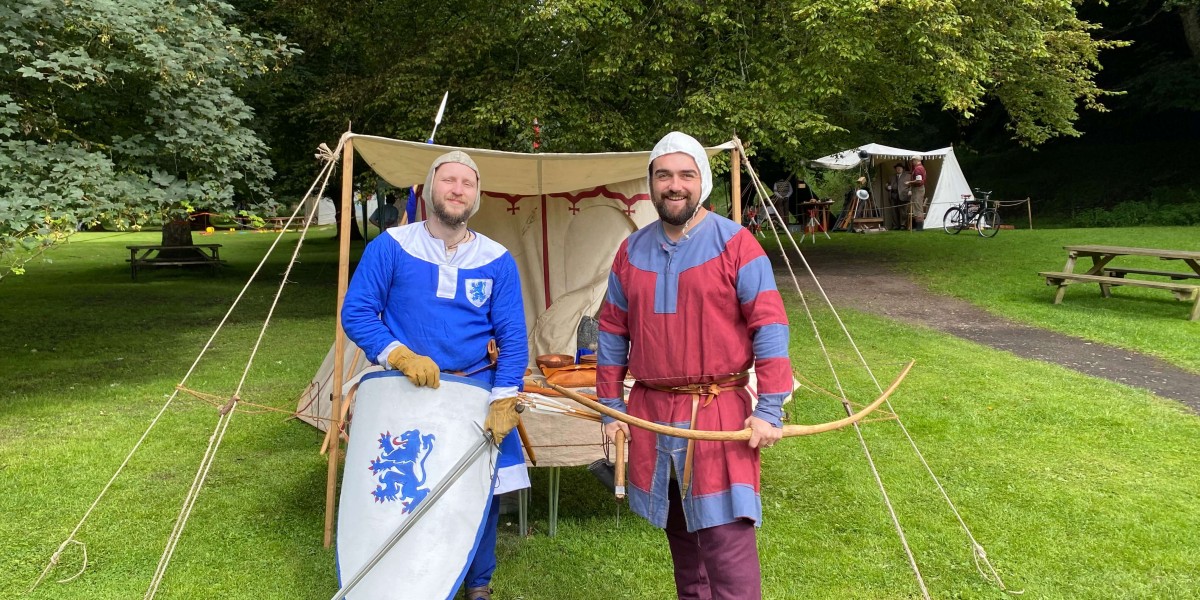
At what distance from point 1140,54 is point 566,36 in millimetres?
16462

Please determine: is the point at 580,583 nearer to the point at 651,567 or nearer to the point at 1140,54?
the point at 651,567

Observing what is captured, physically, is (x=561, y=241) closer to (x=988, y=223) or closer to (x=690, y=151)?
(x=690, y=151)

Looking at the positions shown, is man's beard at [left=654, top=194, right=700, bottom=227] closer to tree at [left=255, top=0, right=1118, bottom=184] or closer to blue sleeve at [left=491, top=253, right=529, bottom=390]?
blue sleeve at [left=491, top=253, right=529, bottom=390]

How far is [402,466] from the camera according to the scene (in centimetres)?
235

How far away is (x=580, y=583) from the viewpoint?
3.19 m

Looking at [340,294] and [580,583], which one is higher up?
[340,294]

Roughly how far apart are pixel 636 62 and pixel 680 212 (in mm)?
7014

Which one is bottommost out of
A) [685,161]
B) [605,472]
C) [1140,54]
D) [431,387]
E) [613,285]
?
[605,472]

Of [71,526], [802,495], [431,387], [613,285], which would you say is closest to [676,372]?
[613,285]

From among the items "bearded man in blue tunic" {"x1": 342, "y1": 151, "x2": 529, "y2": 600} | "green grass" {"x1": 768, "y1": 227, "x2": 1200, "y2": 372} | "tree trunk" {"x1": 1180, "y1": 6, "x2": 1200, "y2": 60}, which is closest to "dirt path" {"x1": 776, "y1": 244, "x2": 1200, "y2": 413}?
"green grass" {"x1": 768, "y1": 227, "x2": 1200, "y2": 372}

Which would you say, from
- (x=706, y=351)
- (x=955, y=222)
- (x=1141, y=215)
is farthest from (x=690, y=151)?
(x=1141, y=215)

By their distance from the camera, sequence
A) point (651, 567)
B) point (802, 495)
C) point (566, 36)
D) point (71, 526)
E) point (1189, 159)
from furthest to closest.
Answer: point (1189, 159)
point (566, 36)
point (802, 495)
point (71, 526)
point (651, 567)

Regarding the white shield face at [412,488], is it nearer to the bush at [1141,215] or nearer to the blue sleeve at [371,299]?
the blue sleeve at [371,299]

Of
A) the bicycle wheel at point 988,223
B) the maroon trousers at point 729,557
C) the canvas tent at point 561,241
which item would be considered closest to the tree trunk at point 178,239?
the canvas tent at point 561,241
